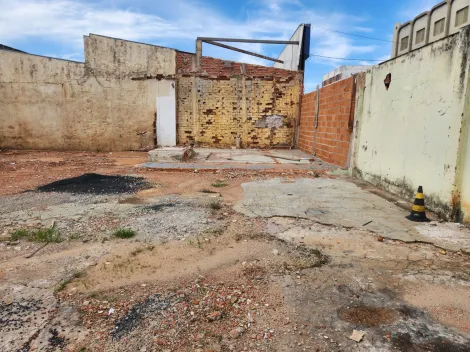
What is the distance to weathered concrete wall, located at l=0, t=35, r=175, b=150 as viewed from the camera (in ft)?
38.6

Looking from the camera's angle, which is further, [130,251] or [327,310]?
[130,251]

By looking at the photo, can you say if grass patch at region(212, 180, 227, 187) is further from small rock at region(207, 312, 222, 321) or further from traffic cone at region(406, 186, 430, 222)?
small rock at region(207, 312, 222, 321)

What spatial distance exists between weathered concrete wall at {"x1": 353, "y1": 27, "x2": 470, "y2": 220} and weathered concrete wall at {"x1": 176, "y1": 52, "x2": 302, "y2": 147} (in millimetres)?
6483

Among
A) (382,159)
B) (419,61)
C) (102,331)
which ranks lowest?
(102,331)

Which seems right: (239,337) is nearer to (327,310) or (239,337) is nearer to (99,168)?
(327,310)

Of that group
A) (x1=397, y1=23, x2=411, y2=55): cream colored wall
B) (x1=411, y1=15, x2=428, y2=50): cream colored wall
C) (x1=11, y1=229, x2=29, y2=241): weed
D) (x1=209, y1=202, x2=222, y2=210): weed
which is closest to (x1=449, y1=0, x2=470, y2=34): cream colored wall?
(x1=411, y1=15, x2=428, y2=50): cream colored wall

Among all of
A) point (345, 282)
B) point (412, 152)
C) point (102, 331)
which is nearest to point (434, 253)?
point (345, 282)

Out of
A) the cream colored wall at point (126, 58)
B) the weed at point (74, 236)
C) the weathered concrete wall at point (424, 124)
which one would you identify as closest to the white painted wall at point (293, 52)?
the cream colored wall at point (126, 58)

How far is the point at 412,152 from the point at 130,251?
3.91m

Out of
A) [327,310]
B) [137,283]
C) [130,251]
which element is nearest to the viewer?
[327,310]

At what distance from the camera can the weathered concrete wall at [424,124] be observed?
3547 millimetres

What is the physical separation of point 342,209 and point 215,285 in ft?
7.98

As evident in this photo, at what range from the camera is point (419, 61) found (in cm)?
431

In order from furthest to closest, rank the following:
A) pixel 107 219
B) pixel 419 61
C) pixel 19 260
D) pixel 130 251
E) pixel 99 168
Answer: pixel 99 168 → pixel 419 61 → pixel 107 219 → pixel 130 251 → pixel 19 260
